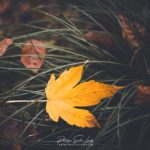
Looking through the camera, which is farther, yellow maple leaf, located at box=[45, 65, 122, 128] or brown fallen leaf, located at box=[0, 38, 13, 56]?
brown fallen leaf, located at box=[0, 38, 13, 56]

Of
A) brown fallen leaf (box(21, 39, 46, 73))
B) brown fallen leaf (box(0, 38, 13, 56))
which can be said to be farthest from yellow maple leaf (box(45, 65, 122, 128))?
brown fallen leaf (box(0, 38, 13, 56))

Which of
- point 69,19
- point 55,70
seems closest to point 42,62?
point 55,70

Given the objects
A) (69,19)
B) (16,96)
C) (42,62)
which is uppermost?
(69,19)

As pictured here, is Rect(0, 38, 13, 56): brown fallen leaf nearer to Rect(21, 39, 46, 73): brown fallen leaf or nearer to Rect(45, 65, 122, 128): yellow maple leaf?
Rect(21, 39, 46, 73): brown fallen leaf

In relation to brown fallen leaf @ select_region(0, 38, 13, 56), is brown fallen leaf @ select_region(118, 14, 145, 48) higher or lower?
higher

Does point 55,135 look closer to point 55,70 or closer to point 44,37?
point 55,70

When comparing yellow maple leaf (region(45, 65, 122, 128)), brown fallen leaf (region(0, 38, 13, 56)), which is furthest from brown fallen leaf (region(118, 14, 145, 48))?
brown fallen leaf (region(0, 38, 13, 56))

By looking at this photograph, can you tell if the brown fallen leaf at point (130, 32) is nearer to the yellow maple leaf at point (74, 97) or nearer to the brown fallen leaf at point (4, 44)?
the yellow maple leaf at point (74, 97)
